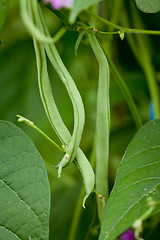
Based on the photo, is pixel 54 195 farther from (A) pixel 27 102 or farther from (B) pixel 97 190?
(B) pixel 97 190

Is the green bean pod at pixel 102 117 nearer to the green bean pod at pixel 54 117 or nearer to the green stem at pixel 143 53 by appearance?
the green bean pod at pixel 54 117

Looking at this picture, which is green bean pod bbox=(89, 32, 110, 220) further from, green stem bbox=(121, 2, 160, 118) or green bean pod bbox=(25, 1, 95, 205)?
green stem bbox=(121, 2, 160, 118)

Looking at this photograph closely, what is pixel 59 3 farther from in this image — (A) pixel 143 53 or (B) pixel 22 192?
(A) pixel 143 53

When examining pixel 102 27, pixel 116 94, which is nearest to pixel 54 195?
pixel 116 94

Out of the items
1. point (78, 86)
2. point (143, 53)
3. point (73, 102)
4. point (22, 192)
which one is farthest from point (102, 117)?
point (78, 86)

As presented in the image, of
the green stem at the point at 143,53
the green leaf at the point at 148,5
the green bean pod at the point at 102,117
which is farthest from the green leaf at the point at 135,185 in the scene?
the green stem at the point at 143,53
